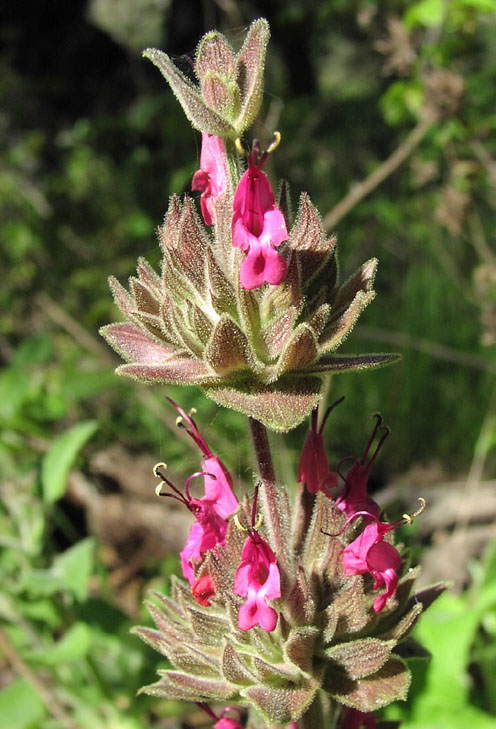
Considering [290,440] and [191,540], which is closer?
[191,540]

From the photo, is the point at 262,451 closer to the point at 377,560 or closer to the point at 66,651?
the point at 377,560

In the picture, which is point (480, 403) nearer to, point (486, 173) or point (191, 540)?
point (486, 173)

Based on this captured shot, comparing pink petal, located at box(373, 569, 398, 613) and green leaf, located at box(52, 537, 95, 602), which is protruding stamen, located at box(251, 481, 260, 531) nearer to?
pink petal, located at box(373, 569, 398, 613)

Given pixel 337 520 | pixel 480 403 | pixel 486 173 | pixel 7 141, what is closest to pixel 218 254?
pixel 337 520

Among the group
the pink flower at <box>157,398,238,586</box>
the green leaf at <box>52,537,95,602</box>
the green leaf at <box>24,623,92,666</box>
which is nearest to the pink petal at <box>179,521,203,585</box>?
the pink flower at <box>157,398,238,586</box>

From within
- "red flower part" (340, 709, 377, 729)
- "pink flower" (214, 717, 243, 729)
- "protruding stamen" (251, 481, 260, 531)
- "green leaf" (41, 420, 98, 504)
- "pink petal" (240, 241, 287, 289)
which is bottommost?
A: "red flower part" (340, 709, 377, 729)

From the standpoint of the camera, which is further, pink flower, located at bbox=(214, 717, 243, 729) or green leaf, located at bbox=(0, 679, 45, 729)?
green leaf, located at bbox=(0, 679, 45, 729)

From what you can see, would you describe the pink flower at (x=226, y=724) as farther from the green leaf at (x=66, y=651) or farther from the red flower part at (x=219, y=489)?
the green leaf at (x=66, y=651)
